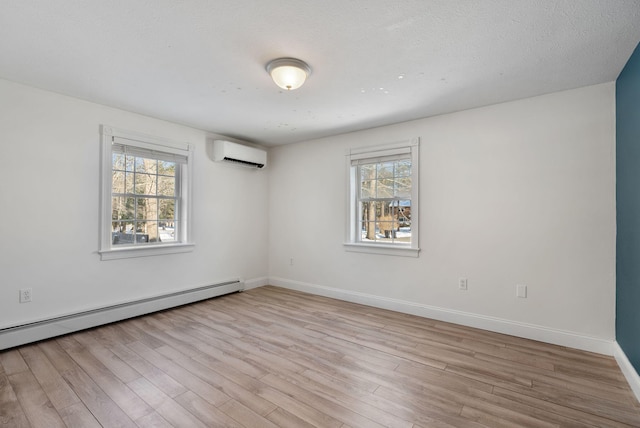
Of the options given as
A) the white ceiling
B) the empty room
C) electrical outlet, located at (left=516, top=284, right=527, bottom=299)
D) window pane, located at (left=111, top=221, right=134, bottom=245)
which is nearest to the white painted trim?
the empty room

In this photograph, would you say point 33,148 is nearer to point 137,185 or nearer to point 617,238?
point 137,185

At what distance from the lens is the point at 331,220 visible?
4.67 m

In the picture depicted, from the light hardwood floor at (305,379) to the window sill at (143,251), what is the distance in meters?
0.77

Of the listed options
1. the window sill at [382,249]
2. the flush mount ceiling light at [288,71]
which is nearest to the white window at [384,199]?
the window sill at [382,249]

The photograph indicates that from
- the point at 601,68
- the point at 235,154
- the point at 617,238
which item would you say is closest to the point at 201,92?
the point at 235,154

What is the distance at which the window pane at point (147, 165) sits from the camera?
386 centimetres

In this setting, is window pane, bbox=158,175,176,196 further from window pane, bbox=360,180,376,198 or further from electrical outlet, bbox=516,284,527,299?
electrical outlet, bbox=516,284,527,299

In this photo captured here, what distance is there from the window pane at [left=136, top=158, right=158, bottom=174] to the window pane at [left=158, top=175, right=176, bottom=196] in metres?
0.12

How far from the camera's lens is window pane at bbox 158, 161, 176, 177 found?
4086 millimetres

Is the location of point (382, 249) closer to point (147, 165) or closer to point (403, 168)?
point (403, 168)

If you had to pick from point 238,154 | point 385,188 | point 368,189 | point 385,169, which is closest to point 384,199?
point 385,188

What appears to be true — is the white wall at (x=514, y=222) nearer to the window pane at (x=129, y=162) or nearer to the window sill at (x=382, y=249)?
the window sill at (x=382, y=249)

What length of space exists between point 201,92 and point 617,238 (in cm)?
408

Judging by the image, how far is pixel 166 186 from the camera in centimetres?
416
